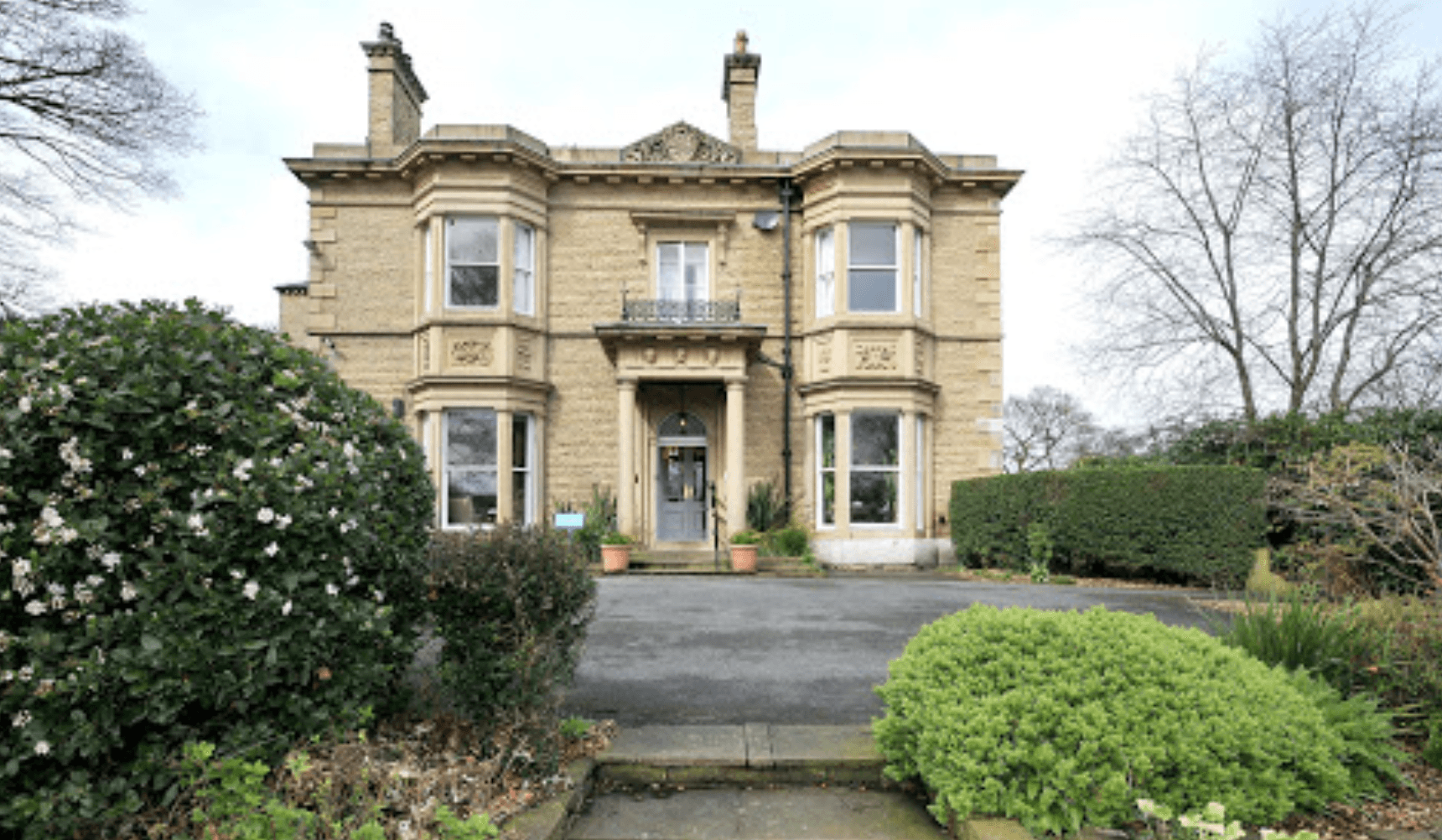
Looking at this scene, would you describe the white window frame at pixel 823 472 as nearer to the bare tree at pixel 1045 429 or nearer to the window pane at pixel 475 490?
the window pane at pixel 475 490

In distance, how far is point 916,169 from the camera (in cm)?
1516

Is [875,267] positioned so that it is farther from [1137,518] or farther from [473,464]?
[473,464]

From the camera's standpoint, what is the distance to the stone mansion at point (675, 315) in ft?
48.3

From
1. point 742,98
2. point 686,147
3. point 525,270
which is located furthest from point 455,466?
point 742,98

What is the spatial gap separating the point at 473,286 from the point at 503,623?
1252 cm

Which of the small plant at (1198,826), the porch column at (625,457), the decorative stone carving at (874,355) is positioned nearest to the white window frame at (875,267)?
the decorative stone carving at (874,355)

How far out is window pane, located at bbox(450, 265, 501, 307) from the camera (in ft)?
49.1

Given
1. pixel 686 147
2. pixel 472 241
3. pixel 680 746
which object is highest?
pixel 686 147

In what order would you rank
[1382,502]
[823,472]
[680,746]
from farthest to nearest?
[823,472]
[1382,502]
[680,746]

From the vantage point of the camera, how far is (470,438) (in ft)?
48.5

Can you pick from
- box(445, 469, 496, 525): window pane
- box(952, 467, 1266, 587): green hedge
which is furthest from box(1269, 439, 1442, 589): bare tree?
box(445, 469, 496, 525): window pane

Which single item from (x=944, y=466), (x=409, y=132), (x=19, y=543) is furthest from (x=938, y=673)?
(x=409, y=132)

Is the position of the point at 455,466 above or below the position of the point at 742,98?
below

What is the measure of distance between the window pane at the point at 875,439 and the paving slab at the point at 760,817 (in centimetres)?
1186
